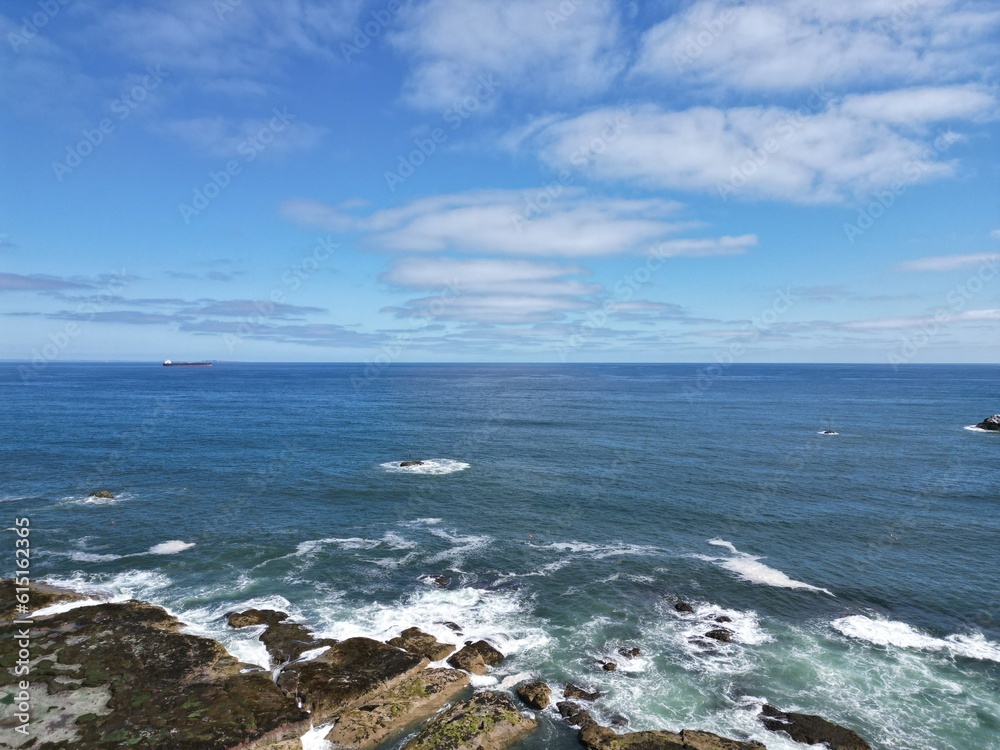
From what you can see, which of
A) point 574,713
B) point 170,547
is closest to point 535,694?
point 574,713

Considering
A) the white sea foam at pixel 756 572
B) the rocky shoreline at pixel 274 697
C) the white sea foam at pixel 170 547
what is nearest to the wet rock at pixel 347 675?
the rocky shoreline at pixel 274 697

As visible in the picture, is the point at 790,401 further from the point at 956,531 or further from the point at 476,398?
the point at 956,531

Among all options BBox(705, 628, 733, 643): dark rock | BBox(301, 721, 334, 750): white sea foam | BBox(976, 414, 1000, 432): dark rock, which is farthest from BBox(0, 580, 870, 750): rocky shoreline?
BBox(976, 414, 1000, 432): dark rock

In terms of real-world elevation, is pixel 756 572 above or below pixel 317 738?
above

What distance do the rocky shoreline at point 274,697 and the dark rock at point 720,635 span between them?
7.00 metres

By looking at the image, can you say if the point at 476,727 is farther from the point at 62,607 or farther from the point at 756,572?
the point at 62,607

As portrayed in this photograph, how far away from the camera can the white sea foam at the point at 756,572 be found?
45.5m

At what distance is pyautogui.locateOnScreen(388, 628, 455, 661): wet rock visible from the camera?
35.6 meters

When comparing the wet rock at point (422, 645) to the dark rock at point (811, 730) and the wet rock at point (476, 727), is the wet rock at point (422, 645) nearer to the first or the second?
the wet rock at point (476, 727)

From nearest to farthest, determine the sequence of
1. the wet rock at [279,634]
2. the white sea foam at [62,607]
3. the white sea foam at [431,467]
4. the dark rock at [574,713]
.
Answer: the dark rock at [574,713], the wet rock at [279,634], the white sea foam at [62,607], the white sea foam at [431,467]

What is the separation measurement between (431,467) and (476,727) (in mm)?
55785

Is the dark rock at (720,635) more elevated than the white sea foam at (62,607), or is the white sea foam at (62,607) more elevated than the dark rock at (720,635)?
the white sea foam at (62,607)

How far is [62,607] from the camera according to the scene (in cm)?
3953

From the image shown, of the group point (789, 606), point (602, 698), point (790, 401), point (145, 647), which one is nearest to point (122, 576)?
point (145, 647)
